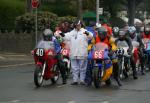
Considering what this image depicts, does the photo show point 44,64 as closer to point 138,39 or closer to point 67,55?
point 67,55

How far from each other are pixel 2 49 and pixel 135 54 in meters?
14.4

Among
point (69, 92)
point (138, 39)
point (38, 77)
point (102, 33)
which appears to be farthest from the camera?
point (138, 39)

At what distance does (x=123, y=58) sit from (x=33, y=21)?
16408mm

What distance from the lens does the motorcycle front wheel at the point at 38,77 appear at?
16375 mm

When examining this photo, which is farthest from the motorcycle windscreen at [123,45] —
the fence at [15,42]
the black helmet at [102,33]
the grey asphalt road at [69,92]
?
the fence at [15,42]

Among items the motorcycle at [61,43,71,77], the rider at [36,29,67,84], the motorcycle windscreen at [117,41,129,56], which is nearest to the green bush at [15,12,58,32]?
the motorcycle at [61,43,71,77]

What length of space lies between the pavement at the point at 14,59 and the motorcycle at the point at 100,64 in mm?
9066

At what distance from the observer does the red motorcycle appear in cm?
1659

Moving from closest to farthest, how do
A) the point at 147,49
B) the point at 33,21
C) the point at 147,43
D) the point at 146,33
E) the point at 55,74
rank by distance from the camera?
the point at 55,74 < the point at 147,49 < the point at 147,43 < the point at 146,33 < the point at 33,21

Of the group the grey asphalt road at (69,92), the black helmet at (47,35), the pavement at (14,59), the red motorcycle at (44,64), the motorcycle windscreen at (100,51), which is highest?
the black helmet at (47,35)

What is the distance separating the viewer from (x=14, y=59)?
2930cm

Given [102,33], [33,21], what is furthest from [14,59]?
[102,33]

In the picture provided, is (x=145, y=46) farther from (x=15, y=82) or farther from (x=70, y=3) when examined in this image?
(x=70, y=3)

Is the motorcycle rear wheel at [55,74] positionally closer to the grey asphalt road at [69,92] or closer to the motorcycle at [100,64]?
the grey asphalt road at [69,92]
